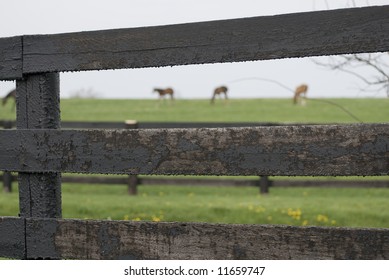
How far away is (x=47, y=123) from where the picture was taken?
12.8ft

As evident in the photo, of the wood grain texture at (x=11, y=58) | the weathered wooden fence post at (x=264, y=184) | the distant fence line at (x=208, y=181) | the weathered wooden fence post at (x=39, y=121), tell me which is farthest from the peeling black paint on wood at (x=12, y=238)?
the weathered wooden fence post at (x=264, y=184)

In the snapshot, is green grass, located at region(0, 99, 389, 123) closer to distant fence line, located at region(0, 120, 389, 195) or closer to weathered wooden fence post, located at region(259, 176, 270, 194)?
weathered wooden fence post, located at region(259, 176, 270, 194)

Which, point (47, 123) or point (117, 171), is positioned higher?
point (47, 123)

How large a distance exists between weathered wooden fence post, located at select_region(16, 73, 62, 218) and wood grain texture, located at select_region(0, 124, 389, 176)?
0.26 feet

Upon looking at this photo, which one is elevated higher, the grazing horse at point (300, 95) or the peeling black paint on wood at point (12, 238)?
the grazing horse at point (300, 95)

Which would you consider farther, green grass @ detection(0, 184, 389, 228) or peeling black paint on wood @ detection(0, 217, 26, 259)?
green grass @ detection(0, 184, 389, 228)

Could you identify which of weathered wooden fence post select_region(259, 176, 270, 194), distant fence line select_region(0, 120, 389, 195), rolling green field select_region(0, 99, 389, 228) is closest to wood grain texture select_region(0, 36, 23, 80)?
rolling green field select_region(0, 99, 389, 228)

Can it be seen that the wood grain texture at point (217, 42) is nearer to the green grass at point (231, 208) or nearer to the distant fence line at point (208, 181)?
the green grass at point (231, 208)

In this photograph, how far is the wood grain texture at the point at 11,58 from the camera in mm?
3931

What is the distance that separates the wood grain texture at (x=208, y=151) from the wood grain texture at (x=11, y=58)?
0.38 meters

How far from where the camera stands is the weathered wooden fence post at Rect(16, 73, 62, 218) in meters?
3.88

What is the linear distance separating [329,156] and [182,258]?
41.8 inches

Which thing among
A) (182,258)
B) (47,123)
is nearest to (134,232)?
(182,258)
